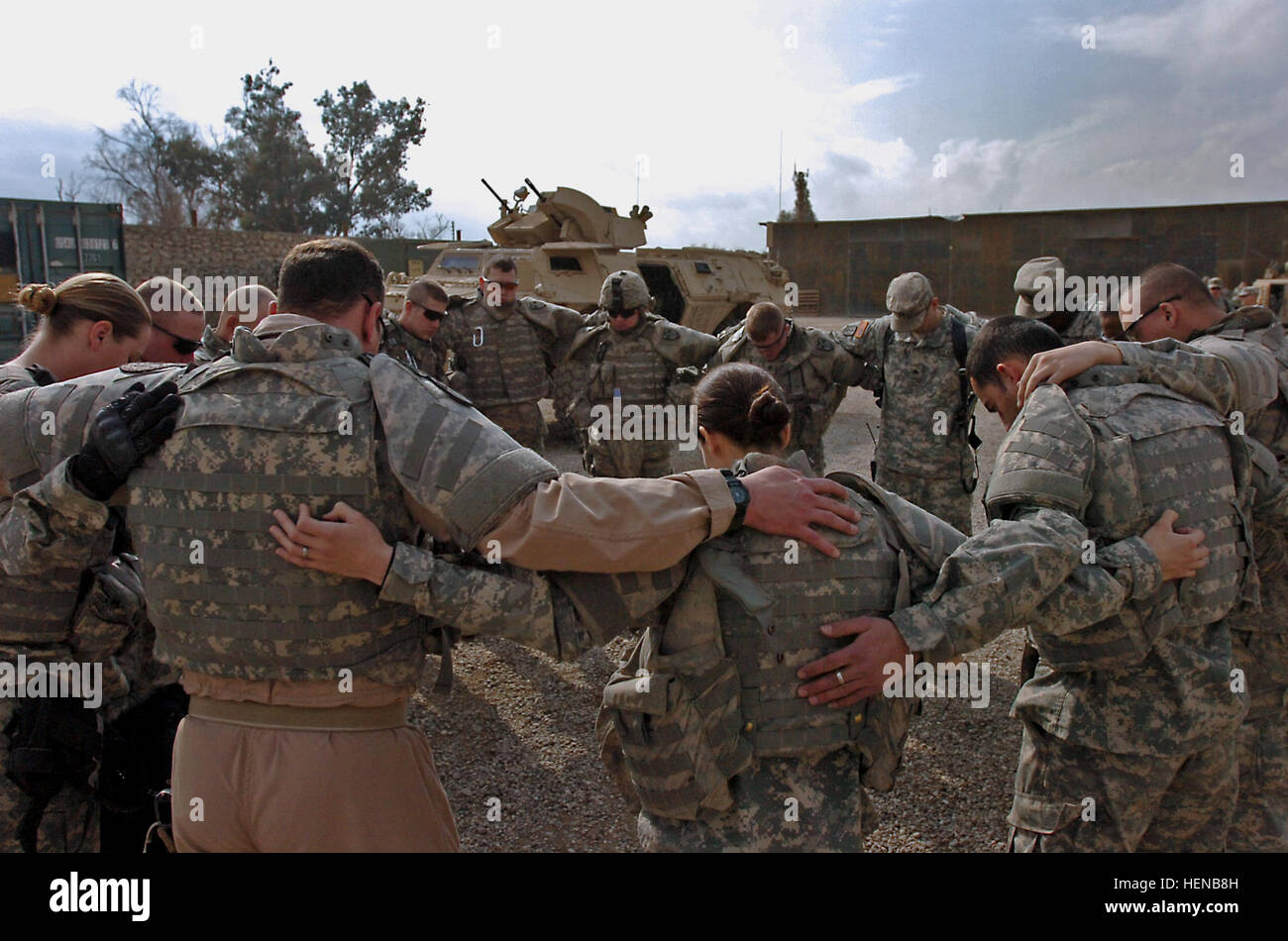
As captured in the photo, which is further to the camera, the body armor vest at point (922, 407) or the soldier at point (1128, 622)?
the body armor vest at point (922, 407)

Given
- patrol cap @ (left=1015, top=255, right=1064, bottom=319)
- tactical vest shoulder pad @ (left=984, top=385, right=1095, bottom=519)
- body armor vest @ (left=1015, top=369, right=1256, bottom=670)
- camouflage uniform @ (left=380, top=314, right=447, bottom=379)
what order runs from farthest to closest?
camouflage uniform @ (left=380, top=314, right=447, bottom=379) → patrol cap @ (left=1015, top=255, right=1064, bottom=319) → body armor vest @ (left=1015, top=369, right=1256, bottom=670) → tactical vest shoulder pad @ (left=984, top=385, right=1095, bottom=519)

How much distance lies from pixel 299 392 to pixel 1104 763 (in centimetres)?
222

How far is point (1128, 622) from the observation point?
240 centimetres

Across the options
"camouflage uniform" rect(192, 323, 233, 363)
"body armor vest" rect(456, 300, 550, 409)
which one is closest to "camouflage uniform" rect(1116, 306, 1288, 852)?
"camouflage uniform" rect(192, 323, 233, 363)

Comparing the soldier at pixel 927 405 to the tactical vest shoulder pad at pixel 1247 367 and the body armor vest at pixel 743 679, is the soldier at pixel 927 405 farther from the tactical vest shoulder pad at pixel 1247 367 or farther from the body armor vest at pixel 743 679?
the body armor vest at pixel 743 679

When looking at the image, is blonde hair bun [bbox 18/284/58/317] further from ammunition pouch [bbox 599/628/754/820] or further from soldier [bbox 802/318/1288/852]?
soldier [bbox 802/318/1288/852]

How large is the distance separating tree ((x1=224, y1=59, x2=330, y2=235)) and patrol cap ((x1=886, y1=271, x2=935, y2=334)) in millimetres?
32857

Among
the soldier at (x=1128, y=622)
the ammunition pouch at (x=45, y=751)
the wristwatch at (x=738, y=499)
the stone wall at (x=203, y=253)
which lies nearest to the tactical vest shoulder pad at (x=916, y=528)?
the soldier at (x=1128, y=622)

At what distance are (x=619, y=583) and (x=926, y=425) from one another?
432 centimetres

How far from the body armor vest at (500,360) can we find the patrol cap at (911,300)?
2.84 m

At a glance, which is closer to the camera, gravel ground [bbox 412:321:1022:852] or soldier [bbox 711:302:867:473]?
gravel ground [bbox 412:321:1022:852]

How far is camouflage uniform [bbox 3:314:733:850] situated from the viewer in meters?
1.94

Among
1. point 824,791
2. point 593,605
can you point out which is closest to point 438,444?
point 593,605

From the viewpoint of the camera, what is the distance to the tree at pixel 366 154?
116 feet
